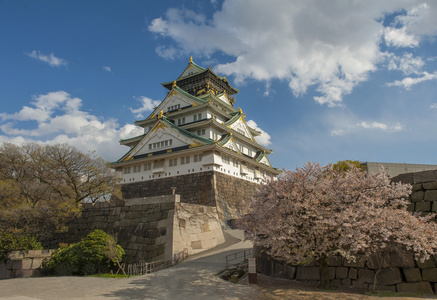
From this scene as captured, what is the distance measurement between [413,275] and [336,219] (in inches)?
132

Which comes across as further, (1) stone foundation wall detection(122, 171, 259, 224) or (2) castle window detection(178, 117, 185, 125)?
(2) castle window detection(178, 117, 185, 125)

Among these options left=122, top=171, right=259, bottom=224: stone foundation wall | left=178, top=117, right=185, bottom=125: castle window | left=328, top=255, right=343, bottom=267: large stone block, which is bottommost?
left=328, top=255, right=343, bottom=267: large stone block

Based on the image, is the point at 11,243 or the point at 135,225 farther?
the point at 135,225

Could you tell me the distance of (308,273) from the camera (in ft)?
40.0

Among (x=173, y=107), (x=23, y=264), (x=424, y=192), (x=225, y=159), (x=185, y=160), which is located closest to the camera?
(x=424, y=192)

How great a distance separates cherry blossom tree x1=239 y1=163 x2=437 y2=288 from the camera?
9.54m

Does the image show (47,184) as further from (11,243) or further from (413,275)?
(413,275)

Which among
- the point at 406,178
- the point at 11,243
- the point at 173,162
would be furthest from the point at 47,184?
the point at 406,178

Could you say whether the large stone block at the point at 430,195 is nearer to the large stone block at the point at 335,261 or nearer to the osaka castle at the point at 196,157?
the large stone block at the point at 335,261

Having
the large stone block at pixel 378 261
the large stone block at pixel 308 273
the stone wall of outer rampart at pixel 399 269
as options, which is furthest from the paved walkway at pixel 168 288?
the large stone block at pixel 378 261

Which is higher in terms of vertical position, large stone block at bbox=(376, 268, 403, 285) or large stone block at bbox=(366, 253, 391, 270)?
large stone block at bbox=(366, 253, 391, 270)

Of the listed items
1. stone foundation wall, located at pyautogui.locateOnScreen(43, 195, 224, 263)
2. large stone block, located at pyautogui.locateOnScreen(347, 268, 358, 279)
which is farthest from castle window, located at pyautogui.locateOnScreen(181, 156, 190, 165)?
large stone block, located at pyautogui.locateOnScreen(347, 268, 358, 279)

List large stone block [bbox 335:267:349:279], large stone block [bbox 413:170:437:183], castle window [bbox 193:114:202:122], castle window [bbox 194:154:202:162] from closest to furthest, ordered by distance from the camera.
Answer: large stone block [bbox 413:170:437:183]
large stone block [bbox 335:267:349:279]
castle window [bbox 194:154:202:162]
castle window [bbox 193:114:202:122]

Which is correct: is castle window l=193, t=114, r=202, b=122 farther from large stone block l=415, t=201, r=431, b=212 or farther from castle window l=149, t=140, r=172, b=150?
large stone block l=415, t=201, r=431, b=212
